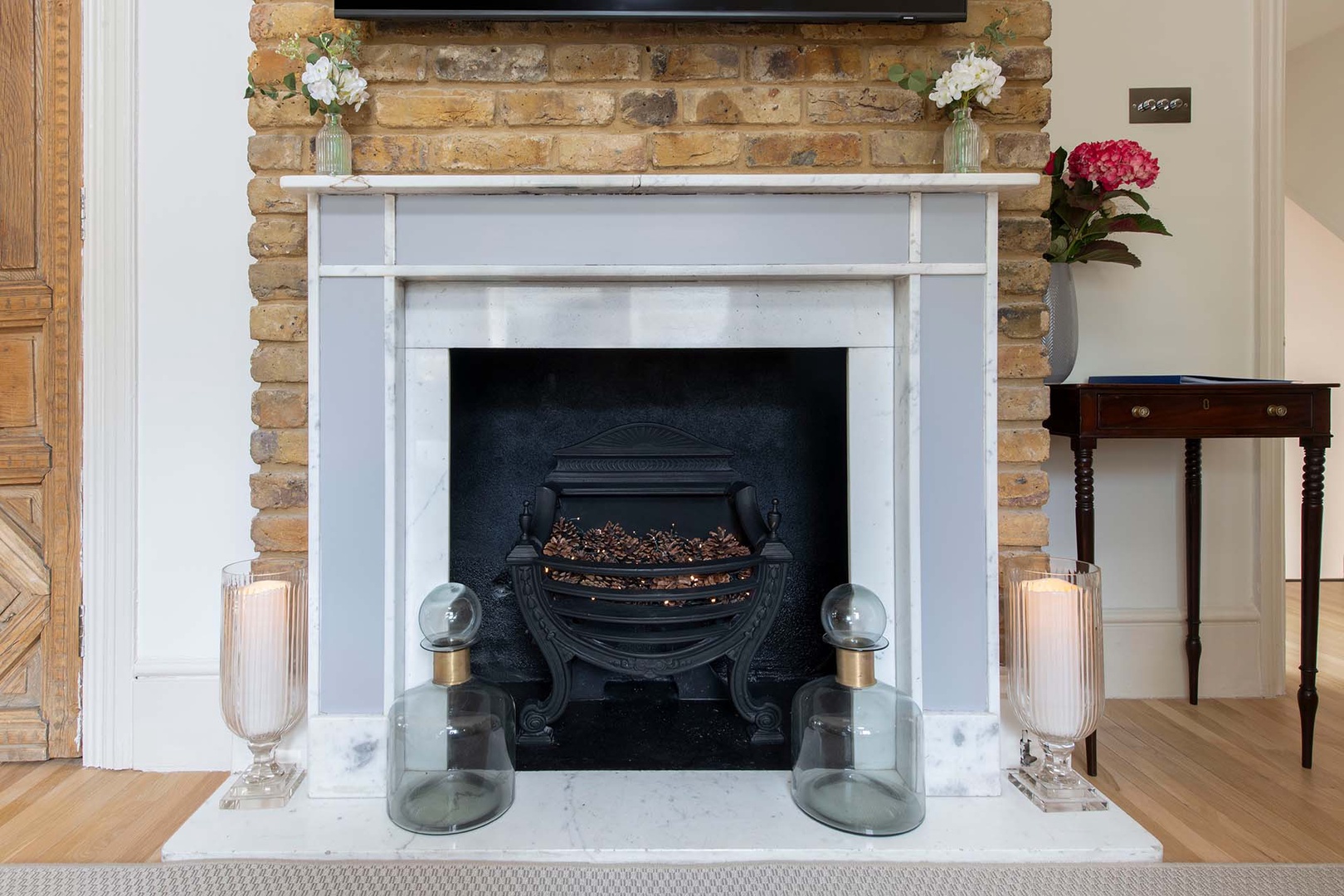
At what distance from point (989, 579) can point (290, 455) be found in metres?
1.43

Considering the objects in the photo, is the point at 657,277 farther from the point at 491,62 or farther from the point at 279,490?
the point at 279,490

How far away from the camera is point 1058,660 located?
135 cm

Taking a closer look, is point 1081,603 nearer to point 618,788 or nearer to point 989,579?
point 989,579

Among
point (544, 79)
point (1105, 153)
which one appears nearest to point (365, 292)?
point (544, 79)

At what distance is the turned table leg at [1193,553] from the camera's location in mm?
1956

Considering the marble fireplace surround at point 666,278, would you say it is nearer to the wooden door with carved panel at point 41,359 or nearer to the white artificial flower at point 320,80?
the white artificial flower at point 320,80

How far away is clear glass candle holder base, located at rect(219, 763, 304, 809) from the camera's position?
139 cm

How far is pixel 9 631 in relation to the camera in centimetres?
175

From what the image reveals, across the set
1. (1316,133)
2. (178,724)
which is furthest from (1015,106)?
(1316,133)

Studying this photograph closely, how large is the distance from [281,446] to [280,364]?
6.6 inches

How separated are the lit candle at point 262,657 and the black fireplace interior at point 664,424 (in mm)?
384

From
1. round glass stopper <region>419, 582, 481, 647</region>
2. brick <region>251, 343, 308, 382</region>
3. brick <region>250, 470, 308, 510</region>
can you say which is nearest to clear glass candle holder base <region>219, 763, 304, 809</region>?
round glass stopper <region>419, 582, 481, 647</region>

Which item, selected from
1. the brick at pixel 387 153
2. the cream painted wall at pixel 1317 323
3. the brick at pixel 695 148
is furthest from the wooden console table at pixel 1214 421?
the cream painted wall at pixel 1317 323

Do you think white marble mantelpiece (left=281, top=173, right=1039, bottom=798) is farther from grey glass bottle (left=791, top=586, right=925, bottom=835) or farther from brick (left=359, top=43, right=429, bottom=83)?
brick (left=359, top=43, right=429, bottom=83)
